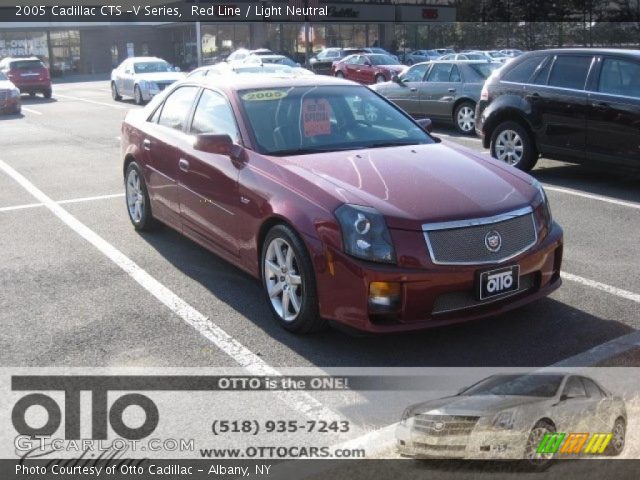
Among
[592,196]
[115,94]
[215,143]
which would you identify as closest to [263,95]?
[215,143]

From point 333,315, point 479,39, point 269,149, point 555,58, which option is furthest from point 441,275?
point 479,39

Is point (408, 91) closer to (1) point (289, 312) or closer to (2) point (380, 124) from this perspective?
(2) point (380, 124)

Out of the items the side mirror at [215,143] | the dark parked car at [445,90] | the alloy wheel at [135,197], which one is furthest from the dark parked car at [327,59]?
the side mirror at [215,143]

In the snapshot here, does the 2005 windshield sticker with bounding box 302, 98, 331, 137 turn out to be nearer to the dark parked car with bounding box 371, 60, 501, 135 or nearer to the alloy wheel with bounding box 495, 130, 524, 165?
the alloy wheel with bounding box 495, 130, 524, 165

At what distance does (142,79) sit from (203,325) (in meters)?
20.1

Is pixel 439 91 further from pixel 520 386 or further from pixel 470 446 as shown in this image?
pixel 470 446

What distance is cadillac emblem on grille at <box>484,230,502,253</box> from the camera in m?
4.62

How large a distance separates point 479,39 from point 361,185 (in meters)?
48.2

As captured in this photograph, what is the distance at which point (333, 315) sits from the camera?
15.1 ft

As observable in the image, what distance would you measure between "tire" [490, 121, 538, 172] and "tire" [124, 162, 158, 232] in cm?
500

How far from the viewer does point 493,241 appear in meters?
4.64

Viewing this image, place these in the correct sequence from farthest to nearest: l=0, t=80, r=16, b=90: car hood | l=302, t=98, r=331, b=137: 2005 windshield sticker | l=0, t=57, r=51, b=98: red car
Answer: l=0, t=57, r=51, b=98: red car, l=0, t=80, r=16, b=90: car hood, l=302, t=98, r=331, b=137: 2005 windshield sticker

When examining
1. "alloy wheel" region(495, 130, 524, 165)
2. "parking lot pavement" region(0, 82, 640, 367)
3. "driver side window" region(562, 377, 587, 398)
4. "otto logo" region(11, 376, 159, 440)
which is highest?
"alloy wheel" region(495, 130, 524, 165)

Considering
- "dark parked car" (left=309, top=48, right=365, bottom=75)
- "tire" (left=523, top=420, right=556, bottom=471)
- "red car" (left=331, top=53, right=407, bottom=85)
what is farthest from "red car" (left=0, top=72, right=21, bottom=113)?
"tire" (left=523, top=420, right=556, bottom=471)
